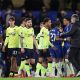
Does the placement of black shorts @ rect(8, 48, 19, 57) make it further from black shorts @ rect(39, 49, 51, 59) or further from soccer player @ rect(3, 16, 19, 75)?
black shorts @ rect(39, 49, 51, 59)

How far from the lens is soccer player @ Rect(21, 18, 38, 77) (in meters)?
19.9

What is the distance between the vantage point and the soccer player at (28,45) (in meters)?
19.9

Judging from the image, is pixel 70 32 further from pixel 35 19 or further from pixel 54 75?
pixel 35 19

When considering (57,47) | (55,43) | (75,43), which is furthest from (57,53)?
(75,43)

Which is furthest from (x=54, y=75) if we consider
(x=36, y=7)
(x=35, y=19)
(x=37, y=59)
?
(x=36, y=7)

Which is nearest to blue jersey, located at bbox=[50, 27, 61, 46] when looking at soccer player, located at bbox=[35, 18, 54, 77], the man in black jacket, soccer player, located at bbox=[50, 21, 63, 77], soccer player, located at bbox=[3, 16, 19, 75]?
soccer player, located at bbox=[50, 21, 63, 77]

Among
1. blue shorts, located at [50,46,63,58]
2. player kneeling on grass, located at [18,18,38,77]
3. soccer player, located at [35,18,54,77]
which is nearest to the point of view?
player kneeling on grass, located at [18,18,38,77]

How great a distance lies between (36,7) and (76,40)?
15.1 ft

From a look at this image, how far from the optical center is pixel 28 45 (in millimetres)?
19906

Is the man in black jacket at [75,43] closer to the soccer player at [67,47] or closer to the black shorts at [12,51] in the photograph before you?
the soccer player at [67,47]

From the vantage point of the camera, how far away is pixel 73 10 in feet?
77.7

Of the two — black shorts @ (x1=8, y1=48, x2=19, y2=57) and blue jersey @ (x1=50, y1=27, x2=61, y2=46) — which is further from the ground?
blue jersey @ (x1=50, y1=27, x2=61, y2=46)

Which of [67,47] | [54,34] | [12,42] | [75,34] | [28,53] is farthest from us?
[67,47]

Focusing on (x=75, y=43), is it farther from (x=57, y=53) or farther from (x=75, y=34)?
(x=57, y=53)
